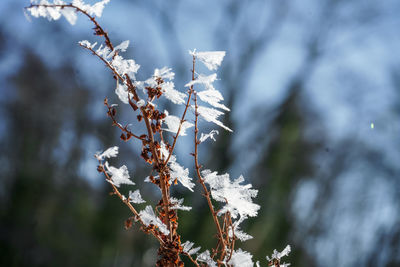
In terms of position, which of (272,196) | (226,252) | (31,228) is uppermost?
(272,196)

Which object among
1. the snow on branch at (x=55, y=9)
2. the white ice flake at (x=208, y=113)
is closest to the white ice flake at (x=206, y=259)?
the white ice flake at (x=208, y=113)

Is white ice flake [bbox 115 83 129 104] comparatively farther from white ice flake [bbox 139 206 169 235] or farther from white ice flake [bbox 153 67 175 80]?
white ice flake [bbox 139 206 169 235]

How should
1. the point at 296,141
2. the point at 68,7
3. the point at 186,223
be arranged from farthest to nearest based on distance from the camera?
the point at 296,141, the point at 186,223, the point at 68,7

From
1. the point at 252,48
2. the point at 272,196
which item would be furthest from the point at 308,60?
the point at 272,196

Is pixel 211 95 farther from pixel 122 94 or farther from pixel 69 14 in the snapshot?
pixel 69 14

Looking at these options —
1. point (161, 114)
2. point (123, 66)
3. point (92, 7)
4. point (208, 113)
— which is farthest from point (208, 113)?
point (92, 7)

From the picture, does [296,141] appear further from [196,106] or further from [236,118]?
[196,106]

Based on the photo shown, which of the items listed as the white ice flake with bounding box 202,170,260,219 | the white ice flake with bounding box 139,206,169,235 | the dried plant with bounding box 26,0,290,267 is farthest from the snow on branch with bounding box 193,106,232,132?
the white ice flake with bounding box 139,206,169,235

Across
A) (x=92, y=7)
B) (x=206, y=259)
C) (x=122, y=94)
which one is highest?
(x=92, y=7)

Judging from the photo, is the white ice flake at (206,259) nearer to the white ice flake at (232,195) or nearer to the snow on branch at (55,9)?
the white ice flake at (232,195)
